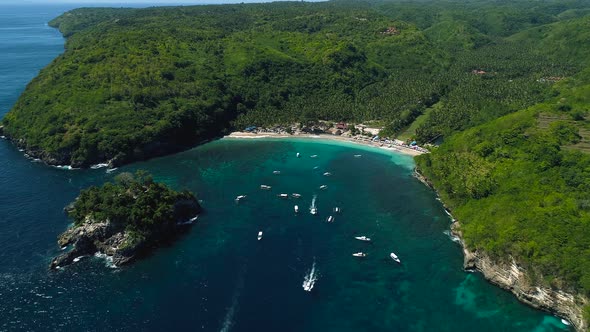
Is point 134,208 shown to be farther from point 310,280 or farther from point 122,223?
point 310,280

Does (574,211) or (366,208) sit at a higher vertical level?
(574,211)

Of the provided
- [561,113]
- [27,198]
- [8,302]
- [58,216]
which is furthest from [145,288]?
[561,113]

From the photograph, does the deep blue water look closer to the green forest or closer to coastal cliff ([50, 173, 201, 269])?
coastal cliff ([50, 173, 201, 269])

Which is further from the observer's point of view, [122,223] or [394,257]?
[122,223]

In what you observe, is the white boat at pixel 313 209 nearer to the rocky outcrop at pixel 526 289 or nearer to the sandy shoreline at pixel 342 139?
the rocky outcrop at pixel 526 289

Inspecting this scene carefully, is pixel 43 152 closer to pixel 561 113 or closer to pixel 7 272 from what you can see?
pixel 7 272

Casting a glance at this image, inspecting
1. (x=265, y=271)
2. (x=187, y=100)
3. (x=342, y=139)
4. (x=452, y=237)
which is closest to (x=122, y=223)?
(x=265, y=271)
